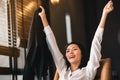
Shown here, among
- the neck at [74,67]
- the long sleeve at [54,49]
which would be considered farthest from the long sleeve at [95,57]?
the long sleeve at [54,49]

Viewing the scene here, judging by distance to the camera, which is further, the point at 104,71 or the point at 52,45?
the point at 52,45

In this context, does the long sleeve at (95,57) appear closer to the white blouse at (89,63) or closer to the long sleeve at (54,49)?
the white blouse at (89,63)

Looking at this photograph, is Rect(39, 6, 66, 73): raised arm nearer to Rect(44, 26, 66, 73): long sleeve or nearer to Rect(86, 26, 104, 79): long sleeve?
Rect(44, 26, 66, 73): long sleeve

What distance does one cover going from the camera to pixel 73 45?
204cm

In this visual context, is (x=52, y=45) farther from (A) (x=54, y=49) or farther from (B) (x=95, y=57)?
(B) (x=95, y=57)

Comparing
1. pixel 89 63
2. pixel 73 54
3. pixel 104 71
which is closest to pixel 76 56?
pixel 73 54

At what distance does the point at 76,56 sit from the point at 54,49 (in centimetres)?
18

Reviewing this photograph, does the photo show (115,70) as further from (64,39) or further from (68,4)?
(68,4)

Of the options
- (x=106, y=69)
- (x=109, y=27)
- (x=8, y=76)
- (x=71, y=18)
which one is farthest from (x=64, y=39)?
(x=106, y=69)

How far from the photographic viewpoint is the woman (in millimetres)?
1889

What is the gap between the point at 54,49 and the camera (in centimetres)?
201

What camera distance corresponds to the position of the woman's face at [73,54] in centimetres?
198

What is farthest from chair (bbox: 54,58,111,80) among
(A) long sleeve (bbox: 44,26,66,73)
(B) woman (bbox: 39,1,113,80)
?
(A) long sleeve (bbox: 44,26,66,73)

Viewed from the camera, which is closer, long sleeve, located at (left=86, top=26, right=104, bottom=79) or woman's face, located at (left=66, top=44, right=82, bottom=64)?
long sleeve, located at (left=86, top=26, right=104, bottom=79)
